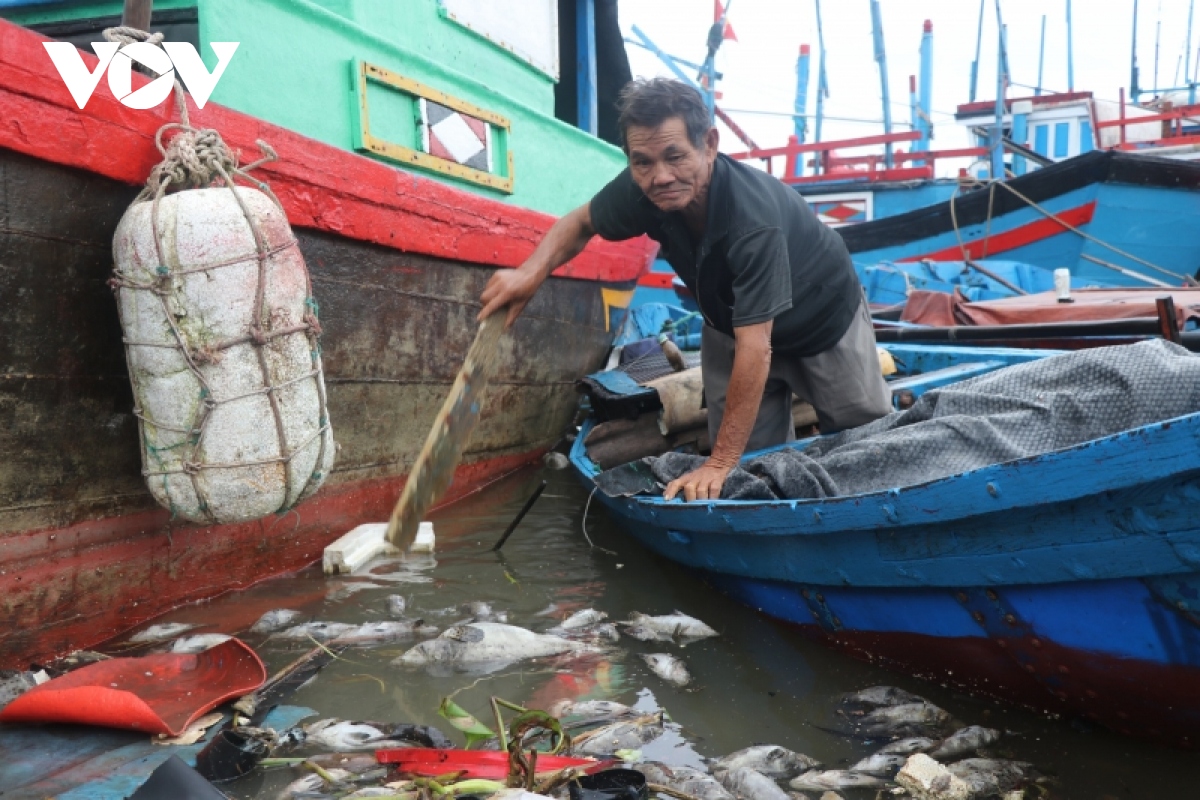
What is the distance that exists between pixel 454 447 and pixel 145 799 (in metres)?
1.73

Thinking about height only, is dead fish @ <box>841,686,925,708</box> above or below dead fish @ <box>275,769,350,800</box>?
below

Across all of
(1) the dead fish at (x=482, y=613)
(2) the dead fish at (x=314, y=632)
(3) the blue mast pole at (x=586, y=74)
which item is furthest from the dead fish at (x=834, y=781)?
(3) the blue mast pole at (x=586, y=74)

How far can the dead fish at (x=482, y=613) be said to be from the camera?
11.8 ft

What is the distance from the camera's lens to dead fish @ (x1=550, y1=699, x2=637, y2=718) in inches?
110

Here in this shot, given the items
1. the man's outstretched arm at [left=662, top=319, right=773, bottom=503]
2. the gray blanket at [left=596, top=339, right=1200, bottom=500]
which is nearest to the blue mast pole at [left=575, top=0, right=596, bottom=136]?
the man's outstretched arm at [left=662, top=319, right=773, bottom=503]

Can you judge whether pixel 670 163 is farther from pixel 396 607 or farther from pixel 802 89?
pixel 802 89

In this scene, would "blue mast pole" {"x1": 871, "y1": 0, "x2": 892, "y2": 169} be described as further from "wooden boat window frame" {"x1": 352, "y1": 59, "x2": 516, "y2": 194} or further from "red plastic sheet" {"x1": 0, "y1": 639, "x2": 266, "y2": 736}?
"red plastic sheet" {"x1": 0, "y1": 639, "x2": 266, "y2": 736}

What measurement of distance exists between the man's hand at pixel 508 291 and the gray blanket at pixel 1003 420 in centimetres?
115

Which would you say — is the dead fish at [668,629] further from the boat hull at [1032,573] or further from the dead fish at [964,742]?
the dead fish at [964,742]

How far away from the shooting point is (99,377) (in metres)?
3.18

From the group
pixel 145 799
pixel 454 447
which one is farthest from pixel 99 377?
pixel 145 799

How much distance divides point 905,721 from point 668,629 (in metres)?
1.00

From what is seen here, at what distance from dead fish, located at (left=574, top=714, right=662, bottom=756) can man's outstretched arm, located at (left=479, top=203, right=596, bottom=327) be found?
5.72ft

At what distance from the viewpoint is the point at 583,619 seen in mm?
3609
